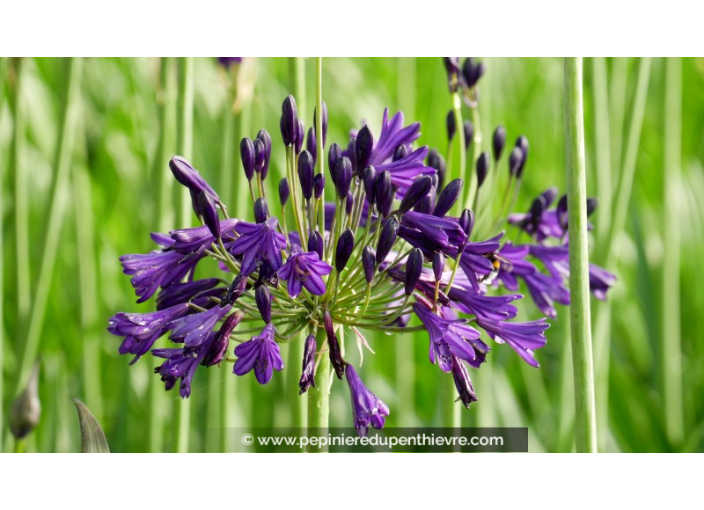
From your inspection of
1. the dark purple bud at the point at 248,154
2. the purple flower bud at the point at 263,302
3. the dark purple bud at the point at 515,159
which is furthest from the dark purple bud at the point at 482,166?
the purple flower bud at the point at 263,302

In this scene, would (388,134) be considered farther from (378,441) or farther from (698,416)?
(698,416)

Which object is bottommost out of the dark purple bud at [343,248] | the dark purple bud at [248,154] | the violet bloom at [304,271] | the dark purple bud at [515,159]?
the violet bloom at [304,271]

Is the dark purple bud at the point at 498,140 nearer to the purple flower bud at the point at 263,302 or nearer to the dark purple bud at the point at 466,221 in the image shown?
the dark purple bud at the point at 466,221

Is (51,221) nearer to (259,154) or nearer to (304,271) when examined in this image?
(259,154)

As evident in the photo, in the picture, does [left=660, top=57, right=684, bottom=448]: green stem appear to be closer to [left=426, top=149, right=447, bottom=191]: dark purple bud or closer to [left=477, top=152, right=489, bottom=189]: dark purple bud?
[left=477, top=152, right=489, bottom=189]: dark purple bud

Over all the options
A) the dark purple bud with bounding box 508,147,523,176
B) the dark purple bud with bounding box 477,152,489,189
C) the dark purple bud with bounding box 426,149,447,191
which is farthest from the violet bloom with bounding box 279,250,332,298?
the dark purple bud with bounding box 508,147,523,176

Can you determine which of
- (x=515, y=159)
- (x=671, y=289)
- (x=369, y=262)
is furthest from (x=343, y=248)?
(x=671, y=289)
